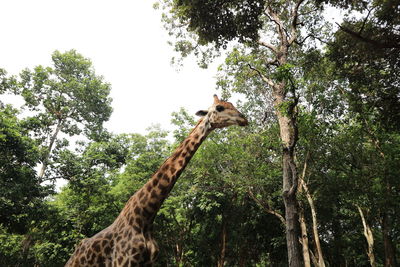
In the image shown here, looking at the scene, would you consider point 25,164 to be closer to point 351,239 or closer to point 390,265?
point 390,265

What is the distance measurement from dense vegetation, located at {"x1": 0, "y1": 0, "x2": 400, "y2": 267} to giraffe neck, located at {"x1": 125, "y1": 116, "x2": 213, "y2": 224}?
303cm

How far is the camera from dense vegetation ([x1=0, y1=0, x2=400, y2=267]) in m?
8.03

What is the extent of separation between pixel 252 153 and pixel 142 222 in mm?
11088

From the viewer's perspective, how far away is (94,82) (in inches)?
914

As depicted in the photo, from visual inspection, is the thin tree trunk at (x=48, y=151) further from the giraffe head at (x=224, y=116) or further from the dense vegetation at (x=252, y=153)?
the giraffe head at (x=224, y=116)

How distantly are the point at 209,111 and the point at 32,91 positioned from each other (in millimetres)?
20833

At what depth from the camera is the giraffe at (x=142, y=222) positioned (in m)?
3.93

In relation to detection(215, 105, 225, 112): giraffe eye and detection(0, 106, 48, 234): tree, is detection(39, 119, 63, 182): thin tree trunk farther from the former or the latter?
detection(215, 105, 225, 112): giraffe eye

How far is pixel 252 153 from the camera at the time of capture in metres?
14.7

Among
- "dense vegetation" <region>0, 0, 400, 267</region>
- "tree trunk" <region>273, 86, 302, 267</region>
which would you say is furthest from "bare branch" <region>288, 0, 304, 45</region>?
"tree trunk" <region>273, 86, 302, 267</region>

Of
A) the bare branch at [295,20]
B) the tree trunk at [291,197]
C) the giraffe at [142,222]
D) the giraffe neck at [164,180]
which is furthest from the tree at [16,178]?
the bare branch at [295,20]

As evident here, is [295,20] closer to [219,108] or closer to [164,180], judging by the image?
[219,108]

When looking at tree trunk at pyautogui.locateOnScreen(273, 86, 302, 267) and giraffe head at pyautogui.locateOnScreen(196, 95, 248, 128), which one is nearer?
giraffe head at pyautogui.locateOnScreen(196, 95, 248, 128)

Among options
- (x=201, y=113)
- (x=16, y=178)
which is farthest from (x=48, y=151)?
(x=201, y=113)
